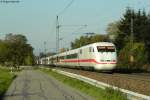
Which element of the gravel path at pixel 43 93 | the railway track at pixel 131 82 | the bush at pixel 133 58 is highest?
the bush at pixel 133 58

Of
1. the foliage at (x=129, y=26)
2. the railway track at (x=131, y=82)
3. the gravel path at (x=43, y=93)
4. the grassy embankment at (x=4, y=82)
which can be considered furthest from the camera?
the foliage at (x=129, y=26)

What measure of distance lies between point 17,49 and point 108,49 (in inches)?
4006

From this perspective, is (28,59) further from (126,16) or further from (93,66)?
(93,66)

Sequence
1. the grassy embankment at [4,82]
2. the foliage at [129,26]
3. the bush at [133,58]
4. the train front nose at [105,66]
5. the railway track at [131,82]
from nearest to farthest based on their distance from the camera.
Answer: the railway track at [131,82]
the grassy embankment at [4,82]
the train front nose at [105,66]
the bush at [133,58]
the foliage at [129,26]

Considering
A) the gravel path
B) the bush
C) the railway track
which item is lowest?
the gravel path

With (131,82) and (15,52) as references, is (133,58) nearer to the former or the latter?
(131,82)

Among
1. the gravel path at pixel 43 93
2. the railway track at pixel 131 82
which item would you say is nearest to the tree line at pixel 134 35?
the railway track at pixel 131 82

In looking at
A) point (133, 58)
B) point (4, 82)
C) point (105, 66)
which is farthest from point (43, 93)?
point (133, 58)

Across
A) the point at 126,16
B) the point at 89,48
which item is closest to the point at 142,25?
the point at 126,16

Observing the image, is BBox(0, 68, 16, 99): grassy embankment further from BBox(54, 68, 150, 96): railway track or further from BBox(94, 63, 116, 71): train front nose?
BBox(94, 63, 116, 71): train front nose

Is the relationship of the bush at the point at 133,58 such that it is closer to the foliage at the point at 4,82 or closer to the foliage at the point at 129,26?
the foliage at the point at 129,26

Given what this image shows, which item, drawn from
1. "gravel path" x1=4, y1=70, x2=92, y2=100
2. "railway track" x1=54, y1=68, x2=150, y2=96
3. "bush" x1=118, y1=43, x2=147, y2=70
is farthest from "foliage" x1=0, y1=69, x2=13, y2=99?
"bush" x1=118, y1=43, x2=147, y2=70

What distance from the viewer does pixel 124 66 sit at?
2645 inches

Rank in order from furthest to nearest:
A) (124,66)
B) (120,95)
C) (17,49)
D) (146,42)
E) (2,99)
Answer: (17,49) < (146,42) < (124,66) < (2,99) < (120,95)
